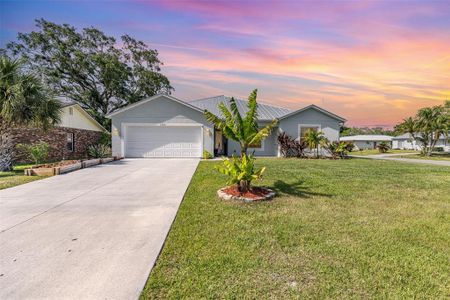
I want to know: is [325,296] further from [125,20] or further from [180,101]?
[180,101]

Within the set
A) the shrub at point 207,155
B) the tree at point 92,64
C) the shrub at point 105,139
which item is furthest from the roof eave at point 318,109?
the tree at point 92,64

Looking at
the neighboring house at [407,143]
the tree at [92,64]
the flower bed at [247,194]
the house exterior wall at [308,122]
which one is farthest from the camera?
the neighboring house at [407,143]

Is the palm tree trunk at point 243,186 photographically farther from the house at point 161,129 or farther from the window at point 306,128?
the window at point 306,128

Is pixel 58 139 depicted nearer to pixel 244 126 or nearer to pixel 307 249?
pixel 244 126

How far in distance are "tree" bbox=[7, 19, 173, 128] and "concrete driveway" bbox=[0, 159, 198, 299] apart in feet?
73.3

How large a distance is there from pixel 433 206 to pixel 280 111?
56.5 feet

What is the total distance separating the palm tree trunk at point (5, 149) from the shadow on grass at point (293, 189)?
12.6 metres

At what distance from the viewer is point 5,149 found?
11414 mm

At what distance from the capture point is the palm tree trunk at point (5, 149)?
11.3 m

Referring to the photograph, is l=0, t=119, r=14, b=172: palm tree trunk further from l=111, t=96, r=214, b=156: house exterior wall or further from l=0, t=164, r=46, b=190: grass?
l=111, t=96, r=214, b=156: house exterior wall

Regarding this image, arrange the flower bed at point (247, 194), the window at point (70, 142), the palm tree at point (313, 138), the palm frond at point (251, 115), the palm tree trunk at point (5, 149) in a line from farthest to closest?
1. the palm tree at point (313, 138)
2. the window at point (70, 142)
3. the palm tree trunk at point (5, 149)
4. the palm frond at point (251, 115)
5. the flower bed at point (247, 194)

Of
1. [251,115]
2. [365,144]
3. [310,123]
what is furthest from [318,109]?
[365,144]

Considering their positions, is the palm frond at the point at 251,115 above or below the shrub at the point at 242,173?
above

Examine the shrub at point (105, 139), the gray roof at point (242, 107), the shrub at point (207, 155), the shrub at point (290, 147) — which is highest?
the gray roof at point (242, 107)
